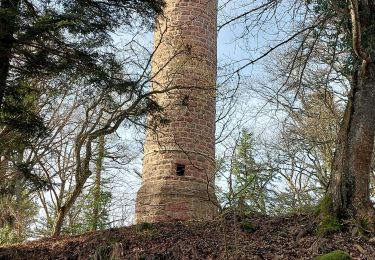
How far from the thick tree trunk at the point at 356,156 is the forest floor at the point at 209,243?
0.43 metres

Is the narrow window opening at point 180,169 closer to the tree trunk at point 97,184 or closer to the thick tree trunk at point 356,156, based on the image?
the tree trunk at point 97,184

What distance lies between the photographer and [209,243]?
7105 mm

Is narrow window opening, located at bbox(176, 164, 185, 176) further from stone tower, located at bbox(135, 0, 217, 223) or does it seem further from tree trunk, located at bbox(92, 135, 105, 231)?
tree trunk, located at bbox(92, 135, 105, 231)

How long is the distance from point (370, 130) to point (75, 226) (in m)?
10.2

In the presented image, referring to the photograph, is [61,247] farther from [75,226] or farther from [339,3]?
[75,226]

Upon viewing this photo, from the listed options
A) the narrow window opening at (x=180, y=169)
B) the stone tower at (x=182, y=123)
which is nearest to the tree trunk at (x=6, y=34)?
the stone tower at (x=182, y=123)

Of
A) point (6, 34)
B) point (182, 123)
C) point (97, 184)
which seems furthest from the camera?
point (97, 184)

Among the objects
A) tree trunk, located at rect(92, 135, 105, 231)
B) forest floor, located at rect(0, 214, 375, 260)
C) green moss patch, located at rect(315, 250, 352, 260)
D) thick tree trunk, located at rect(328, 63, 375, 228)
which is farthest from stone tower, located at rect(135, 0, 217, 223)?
green moss patch, located at rect(315, 250, 352, 260)

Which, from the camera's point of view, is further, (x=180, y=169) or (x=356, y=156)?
(x=180, y=169)

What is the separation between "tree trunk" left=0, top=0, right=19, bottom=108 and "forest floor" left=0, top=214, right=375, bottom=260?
2549 mm

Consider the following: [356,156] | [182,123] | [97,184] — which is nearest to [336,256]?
[356,156]

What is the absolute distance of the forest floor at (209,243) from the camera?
617 cm

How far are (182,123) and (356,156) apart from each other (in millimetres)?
5082

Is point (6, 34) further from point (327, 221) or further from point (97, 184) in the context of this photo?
point (97, 184)
